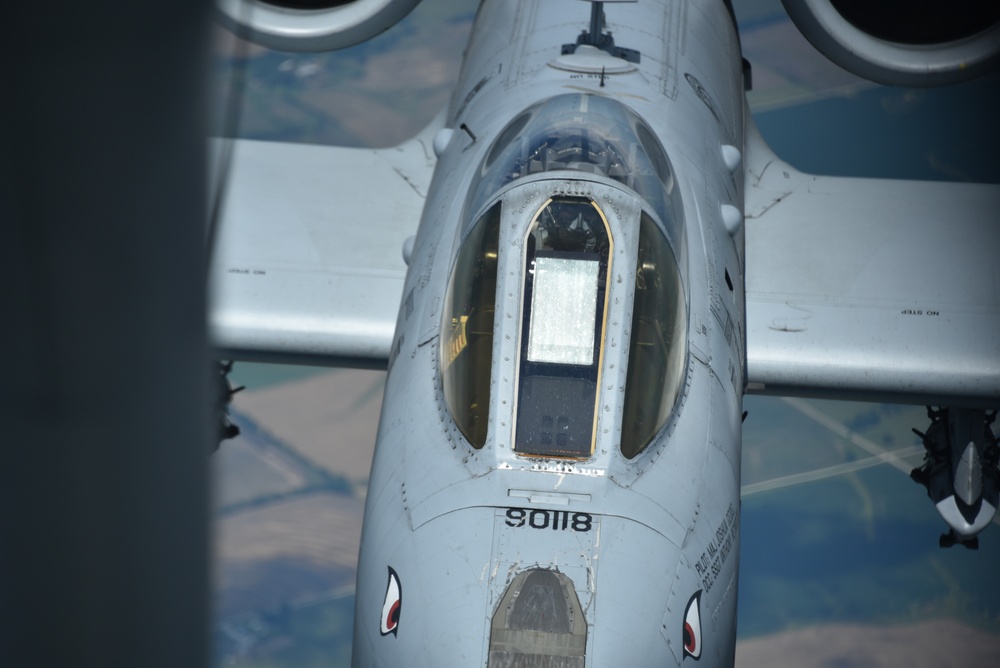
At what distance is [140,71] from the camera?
1.01 m

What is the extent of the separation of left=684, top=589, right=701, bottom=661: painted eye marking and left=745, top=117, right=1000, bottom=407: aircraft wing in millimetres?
3025

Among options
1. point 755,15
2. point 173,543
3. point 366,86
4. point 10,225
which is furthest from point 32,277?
point 755,15

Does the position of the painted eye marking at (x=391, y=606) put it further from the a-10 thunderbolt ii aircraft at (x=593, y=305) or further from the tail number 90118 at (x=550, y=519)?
the tail number 90118 at (x=550, y=519)

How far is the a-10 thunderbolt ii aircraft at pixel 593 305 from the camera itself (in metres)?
4.55

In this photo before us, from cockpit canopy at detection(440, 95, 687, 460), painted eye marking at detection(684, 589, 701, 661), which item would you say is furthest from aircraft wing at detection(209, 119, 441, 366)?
painted eye marking at detection(684, 589, 701, 661)

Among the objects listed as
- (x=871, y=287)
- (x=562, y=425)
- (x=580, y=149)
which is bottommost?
(x=562, y=425)

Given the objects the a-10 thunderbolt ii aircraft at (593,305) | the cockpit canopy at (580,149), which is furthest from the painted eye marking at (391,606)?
the cockpit canopy at (580,149)

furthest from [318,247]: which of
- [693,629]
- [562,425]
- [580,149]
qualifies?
[693,629]

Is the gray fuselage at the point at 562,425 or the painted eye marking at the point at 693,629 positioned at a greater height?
the gray fuselage at the point at 562,425

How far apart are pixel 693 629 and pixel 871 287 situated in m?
4.23

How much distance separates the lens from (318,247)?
27.5 feet

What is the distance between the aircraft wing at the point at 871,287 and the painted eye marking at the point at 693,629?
3.03m

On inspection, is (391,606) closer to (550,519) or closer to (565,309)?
(550,519)

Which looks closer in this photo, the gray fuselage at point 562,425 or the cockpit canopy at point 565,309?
the gray fuselage at point 562,425
